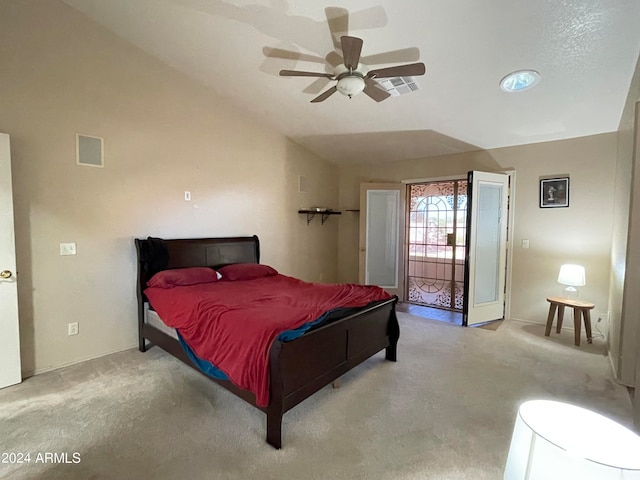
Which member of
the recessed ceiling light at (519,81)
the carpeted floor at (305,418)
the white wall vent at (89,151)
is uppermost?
the recessed ceiling light at (519,81)

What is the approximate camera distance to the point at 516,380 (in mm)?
2824

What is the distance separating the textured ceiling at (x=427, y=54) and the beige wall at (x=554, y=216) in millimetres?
220

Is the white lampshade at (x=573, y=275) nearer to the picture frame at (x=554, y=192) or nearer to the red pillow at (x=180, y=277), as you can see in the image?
the picture frame at (x=554, y=192)

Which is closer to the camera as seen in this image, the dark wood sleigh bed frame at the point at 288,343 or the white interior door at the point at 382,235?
the dark wood sleigh bed frame at the point at 288,343

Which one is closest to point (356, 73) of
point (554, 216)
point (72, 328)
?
point (554, 216)

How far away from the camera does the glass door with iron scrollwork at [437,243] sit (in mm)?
5270

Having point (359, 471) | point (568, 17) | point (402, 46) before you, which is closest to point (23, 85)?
point (402, 46)

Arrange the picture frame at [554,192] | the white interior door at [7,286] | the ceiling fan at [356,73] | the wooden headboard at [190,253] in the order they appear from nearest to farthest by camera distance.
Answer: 1. the ceiling fan at [356,73]
2. the white interior door at [7,286]
3. the wooden headboard at [190,253]
4. the picture frame at [554,192]

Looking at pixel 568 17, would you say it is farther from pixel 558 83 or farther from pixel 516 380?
pixel 516 380

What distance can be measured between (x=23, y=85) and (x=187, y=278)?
2201mm

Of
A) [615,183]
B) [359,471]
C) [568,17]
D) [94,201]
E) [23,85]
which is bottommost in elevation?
[359,471]

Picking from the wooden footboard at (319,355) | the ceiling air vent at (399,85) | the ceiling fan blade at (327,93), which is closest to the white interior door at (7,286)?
the wooden footboard at (319,355)

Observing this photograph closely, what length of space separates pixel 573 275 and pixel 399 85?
300 centimetres

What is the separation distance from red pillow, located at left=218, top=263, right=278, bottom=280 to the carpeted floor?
3.59 feet
